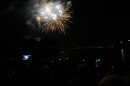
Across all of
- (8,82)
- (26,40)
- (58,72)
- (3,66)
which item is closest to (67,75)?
(58,72)

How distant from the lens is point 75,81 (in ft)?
13.1

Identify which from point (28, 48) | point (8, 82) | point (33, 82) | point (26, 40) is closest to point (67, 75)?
point (33, 82)

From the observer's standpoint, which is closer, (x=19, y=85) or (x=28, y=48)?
(x=19, y=85)

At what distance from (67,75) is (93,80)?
48.8 inches

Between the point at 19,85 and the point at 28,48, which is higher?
the point at 28,48

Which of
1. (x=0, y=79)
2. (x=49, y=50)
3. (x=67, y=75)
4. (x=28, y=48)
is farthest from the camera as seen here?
(x=49, y=50)

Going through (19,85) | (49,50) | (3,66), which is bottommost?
(19,85)

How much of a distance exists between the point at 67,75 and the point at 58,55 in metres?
75.2

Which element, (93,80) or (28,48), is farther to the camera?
(28,48)

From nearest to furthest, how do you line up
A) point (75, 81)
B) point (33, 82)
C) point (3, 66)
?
point (75, 81) → point (33, 82) → point (3, 66)

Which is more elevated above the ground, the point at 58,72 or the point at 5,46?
the point at 5,46

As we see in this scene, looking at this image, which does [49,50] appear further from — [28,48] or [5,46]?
[5,46]

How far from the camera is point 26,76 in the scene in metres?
5.93

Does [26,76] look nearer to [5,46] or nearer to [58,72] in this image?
[58,72]
